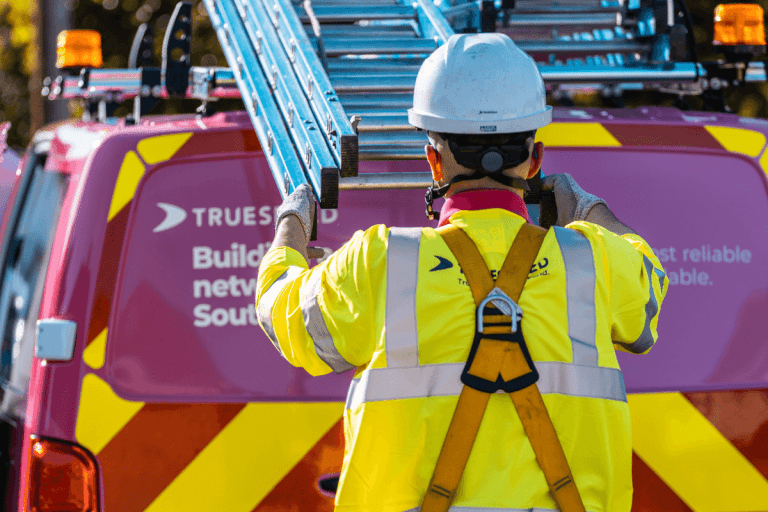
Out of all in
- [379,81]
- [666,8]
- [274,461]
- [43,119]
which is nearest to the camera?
[274,461]

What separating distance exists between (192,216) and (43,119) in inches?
384

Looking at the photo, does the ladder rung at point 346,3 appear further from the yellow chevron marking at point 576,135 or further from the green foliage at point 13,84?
the green foliage at point 13,84

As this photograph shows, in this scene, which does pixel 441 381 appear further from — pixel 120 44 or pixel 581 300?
pixel 120 44

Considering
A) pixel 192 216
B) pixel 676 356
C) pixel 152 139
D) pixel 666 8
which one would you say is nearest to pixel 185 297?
pixel 192 216

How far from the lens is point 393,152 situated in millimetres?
2531

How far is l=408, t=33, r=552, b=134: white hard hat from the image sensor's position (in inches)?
76.0

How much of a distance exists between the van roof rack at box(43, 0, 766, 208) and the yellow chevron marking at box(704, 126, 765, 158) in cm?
64

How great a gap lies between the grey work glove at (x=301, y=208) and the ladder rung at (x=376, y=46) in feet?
3.41

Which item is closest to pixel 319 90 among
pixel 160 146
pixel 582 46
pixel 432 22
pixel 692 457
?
pixel 160 146

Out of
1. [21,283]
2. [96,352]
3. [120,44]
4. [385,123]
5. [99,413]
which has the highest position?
[385,123]

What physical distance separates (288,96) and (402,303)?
1072 millimetres

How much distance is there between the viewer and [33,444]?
2396 millimetres

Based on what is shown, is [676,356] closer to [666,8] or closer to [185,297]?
[185,297]

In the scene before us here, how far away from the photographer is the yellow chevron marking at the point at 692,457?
242 cm
